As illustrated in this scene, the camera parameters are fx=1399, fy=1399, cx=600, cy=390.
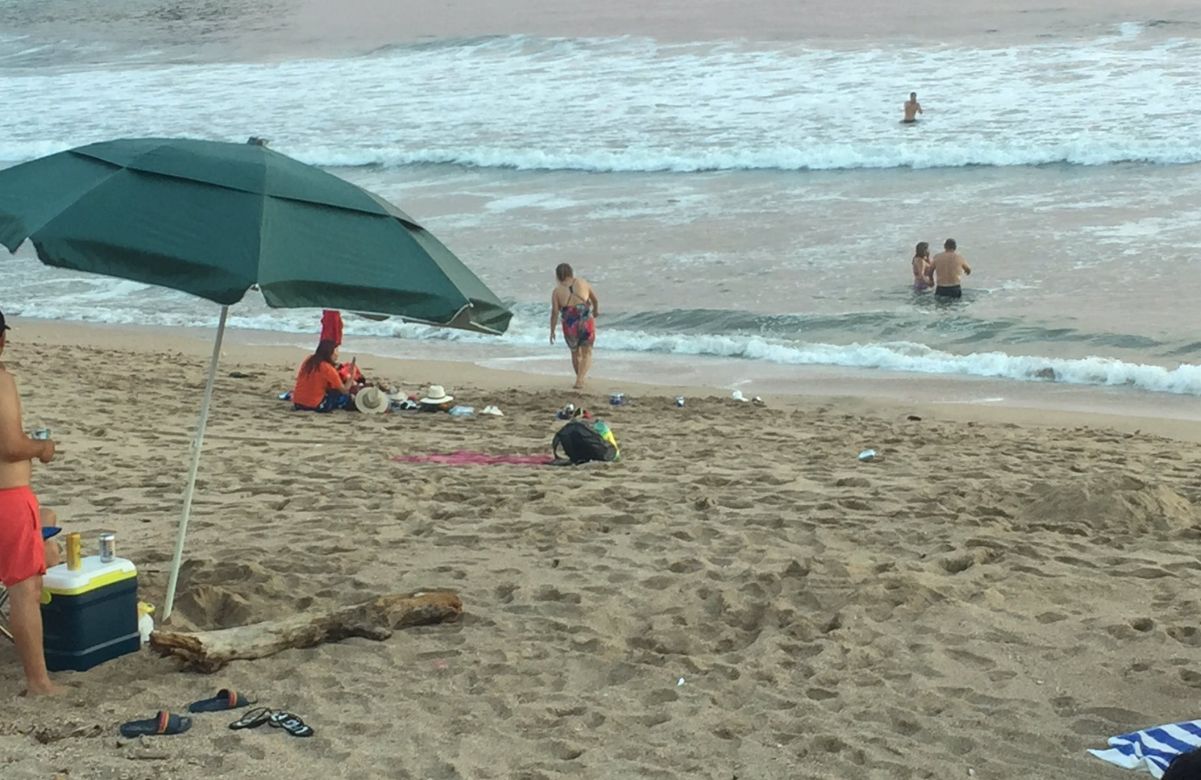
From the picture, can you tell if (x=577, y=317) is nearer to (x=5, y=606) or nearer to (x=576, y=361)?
(x=576, y=361)

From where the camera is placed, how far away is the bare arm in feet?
14.8

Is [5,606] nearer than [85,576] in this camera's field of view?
No

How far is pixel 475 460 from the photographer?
8.89 m

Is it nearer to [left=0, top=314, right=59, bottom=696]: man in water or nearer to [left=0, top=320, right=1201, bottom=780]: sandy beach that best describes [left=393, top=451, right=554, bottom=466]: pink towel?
[left=0, top=320, right=1201, bottom=780]: sandy beach

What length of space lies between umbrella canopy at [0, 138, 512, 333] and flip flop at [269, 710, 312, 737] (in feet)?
4.48

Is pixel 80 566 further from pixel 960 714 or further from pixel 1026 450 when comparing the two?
pixel 1026 450

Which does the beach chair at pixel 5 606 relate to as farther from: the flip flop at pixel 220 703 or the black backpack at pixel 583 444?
the black backpack at pixel 583 444

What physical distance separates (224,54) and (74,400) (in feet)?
118

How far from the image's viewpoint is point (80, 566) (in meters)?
4.95

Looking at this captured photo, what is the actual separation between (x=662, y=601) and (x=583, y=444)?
2935 millimetres

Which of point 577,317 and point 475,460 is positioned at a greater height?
point 577,317

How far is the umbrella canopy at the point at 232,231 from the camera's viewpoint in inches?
173

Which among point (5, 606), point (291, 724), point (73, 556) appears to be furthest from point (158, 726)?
point (5, 606)

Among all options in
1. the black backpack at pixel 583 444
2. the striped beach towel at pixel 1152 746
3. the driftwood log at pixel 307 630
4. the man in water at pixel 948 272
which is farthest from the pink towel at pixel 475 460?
the man in water at pixel 948 272
